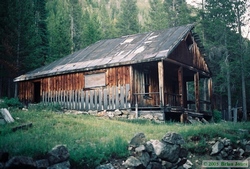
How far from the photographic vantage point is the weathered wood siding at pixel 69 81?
19.1 meters

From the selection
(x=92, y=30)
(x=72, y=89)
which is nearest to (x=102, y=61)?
(x=72, y=89)

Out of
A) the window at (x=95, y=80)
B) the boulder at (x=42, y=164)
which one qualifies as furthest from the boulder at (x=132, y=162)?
the window at (x=95, y=80)

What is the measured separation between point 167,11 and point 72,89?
32.5 meters

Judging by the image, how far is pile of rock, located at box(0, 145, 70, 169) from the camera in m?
6.70

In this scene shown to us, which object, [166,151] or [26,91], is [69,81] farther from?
[166,151]

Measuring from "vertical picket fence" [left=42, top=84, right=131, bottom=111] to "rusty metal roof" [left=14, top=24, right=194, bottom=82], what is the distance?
1.62m

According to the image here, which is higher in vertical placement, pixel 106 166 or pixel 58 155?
pixel 58 155

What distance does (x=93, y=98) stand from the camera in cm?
2033

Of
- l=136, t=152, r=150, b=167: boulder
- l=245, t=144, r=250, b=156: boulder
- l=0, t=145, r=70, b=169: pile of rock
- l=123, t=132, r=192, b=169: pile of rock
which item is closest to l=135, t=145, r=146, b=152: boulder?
l=123, t=132, r=192, b=169: pile of rock

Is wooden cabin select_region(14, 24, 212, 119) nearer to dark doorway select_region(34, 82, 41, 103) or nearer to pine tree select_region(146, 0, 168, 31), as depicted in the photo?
dark doorway select_region(34, 82, 41, 103)

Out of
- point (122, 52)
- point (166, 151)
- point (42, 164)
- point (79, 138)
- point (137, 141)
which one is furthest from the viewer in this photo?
point (122, 52)

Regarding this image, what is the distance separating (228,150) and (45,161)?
21.6ft

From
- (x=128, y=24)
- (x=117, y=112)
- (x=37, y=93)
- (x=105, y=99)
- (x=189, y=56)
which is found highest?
(x=128, y=24)

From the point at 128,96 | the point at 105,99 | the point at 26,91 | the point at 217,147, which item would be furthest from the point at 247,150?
the point at 26,91
